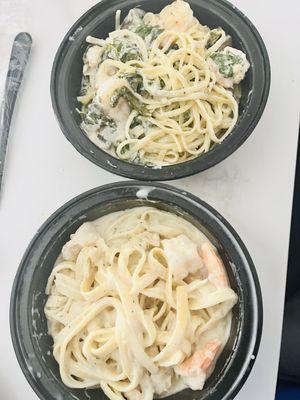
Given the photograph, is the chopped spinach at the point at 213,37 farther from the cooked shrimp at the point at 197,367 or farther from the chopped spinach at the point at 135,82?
the cooked shrimp at the point at 197,367

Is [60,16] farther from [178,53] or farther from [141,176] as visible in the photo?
[141,176]

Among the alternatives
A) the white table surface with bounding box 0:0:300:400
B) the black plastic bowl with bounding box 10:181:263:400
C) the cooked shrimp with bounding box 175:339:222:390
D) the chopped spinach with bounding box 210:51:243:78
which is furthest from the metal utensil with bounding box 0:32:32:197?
the cooked shrimp with bounding box 175:339:222:390

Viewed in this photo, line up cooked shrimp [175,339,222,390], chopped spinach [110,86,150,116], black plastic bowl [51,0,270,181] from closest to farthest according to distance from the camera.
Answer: cooked shrimp [175,339,222,390]
black plastic bowl [51,0,270,181]
chopped spinach [110,86,150,116]

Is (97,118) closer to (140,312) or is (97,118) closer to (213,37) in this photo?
(213,37)

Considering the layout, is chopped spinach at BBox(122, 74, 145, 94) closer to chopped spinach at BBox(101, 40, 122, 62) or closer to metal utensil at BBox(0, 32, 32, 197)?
chopped spinach at BBox(101, 40, 122, 62)

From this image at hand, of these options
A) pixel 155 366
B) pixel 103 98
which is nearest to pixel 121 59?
pixel 103 98

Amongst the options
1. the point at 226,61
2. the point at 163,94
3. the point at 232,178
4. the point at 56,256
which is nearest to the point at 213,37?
the point at 226,61

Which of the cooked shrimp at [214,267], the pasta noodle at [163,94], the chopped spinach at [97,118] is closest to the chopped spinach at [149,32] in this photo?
the pasta noodle at [163,94]
